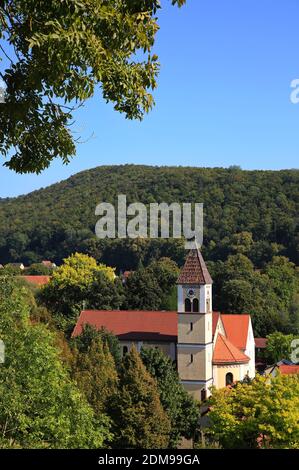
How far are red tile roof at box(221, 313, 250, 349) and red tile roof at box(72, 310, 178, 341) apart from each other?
3.76 metres

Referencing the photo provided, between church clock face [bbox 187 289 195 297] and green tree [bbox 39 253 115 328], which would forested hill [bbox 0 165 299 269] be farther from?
church clock face [bbox 187 289 195 297]

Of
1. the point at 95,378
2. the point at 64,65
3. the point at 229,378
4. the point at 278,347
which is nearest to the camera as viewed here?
the point at 64,65

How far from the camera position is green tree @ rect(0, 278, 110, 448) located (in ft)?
52.1

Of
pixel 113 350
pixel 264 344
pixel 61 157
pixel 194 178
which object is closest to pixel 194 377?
pixel 113 350

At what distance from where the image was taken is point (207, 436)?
32.3m

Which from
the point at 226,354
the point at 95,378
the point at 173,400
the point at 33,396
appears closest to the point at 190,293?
the point at 226,354

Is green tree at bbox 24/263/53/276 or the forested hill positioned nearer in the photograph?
the forested hill

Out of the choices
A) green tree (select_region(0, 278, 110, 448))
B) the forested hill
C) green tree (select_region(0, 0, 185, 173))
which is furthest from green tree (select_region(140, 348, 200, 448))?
the forested hill

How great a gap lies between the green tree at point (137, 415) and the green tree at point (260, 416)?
2140 mm

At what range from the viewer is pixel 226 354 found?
43.2 meters

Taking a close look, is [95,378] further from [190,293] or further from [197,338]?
[190,293]

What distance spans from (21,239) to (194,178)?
1152 inches

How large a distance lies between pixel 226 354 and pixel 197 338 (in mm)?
2565

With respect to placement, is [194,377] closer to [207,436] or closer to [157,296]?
[207,436]
